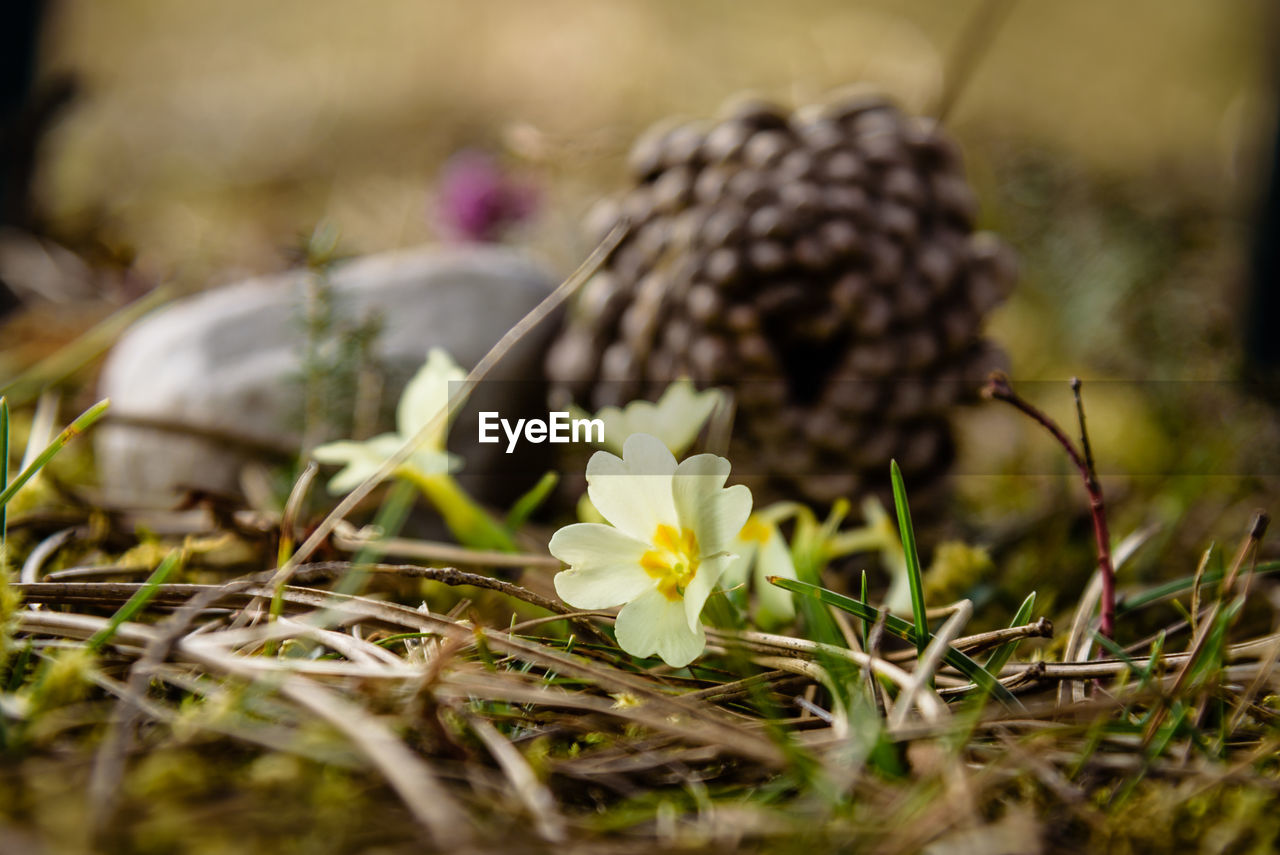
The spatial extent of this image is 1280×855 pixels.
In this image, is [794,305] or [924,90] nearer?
[794,305]

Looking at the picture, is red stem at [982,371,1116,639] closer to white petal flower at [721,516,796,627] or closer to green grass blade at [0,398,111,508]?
white petal flower at [721,516,796,627]

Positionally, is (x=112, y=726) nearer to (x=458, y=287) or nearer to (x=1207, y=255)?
(x=458, y=287)

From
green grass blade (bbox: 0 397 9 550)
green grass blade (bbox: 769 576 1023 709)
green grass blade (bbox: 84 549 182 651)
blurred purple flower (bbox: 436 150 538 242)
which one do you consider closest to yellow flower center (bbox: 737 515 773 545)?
green grass blade (bbox: 769 576 1023 709)

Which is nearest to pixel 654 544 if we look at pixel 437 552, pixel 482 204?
pixel 437 552

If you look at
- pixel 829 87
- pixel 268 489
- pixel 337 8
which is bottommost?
pixel 268 489

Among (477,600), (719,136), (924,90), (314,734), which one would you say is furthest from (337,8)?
(314,734)
